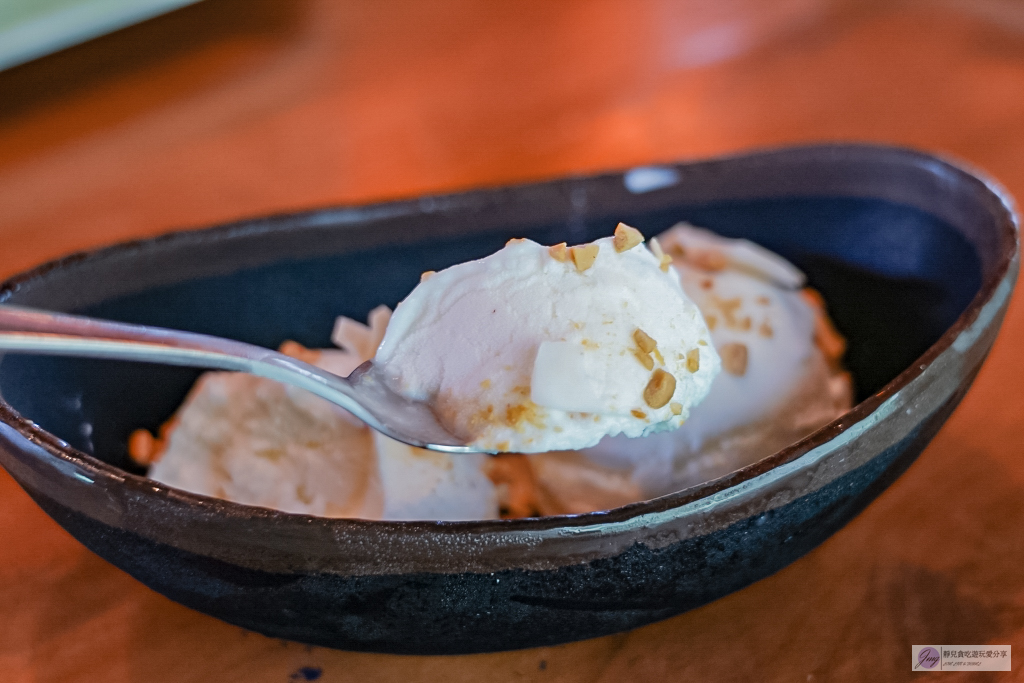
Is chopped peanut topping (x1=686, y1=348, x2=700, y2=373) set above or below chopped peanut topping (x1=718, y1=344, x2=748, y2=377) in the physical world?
above

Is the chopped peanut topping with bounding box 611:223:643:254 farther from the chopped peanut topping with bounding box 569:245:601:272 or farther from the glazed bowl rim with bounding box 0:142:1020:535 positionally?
the glazed bowl rim with bounding box 0:142:1020:535

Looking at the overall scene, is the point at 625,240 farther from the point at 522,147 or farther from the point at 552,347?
the point at 522,147

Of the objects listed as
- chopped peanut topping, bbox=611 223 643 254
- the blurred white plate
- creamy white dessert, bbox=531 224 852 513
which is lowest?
creamy white dessert, bbox=531 224 852 513

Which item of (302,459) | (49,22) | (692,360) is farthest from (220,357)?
(49,22)

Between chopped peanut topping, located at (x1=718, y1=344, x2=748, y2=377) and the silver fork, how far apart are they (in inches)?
10.6

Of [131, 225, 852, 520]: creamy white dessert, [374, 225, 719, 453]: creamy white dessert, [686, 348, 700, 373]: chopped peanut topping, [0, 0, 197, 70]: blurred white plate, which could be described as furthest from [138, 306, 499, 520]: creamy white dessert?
[0, 0, 197, 70]: blurred white plate

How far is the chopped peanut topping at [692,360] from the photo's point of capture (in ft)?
1.71

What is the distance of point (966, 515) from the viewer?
0.65 meters

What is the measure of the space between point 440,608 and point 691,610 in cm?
20

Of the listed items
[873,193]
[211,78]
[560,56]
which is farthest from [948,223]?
[211,78]

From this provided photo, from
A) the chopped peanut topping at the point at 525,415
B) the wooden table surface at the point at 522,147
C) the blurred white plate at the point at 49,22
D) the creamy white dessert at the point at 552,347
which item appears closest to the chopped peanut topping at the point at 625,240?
the creamy white dessert at the point at 552,347

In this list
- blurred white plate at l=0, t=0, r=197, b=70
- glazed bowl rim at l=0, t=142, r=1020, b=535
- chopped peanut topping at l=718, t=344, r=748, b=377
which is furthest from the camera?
blurred white plate at l=0, t=0, r=197, b=70

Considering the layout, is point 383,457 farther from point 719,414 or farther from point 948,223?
point 948,223

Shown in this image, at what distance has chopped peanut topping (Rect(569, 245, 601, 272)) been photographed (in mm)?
526
